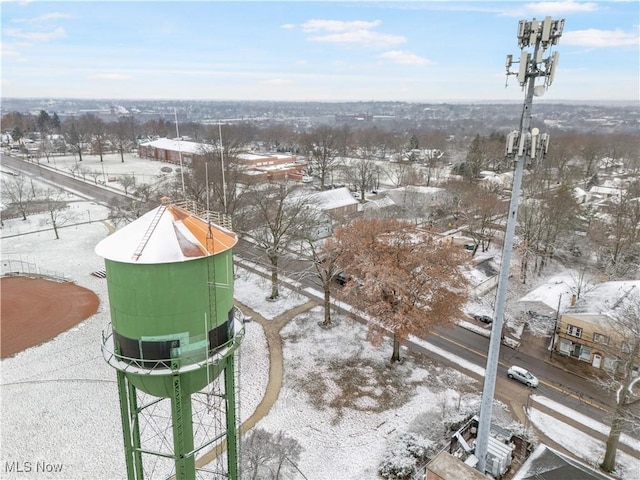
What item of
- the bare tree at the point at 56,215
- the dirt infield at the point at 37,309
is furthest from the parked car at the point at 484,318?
the bare tree at the point at 56,215

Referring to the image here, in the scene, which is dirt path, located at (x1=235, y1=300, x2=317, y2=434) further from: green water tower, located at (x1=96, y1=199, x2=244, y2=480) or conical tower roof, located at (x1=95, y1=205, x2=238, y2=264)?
conical tower roof, located at (x1=95, y1=205, x2=238, y2=264)

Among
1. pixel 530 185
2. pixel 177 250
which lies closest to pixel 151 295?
pixel 177 250

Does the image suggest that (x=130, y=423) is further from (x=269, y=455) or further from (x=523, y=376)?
(x=523, y=376)

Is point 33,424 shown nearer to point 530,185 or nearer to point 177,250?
point 177,250

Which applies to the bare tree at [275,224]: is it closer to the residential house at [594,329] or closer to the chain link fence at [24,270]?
the chain link fence at [24,270]

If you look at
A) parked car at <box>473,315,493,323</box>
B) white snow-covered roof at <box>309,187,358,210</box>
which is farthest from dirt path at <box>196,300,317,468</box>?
white snow-covered roof at <box>309,187,358,210</box>

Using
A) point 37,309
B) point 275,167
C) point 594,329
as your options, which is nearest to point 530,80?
point 594,329
